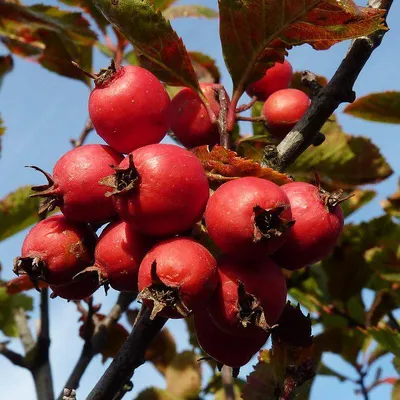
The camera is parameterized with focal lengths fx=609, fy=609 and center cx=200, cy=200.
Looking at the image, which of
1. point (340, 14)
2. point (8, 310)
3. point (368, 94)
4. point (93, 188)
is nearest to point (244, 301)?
point (93, 188)

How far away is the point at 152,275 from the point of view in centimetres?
140

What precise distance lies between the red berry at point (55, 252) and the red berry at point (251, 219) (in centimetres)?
41

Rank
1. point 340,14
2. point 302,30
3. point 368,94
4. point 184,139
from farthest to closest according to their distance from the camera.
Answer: point 368,94
point 184,139
point 302,30
point 340,14

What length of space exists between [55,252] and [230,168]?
0.51m

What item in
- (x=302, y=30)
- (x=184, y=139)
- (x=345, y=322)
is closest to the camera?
(x=302, y=30)

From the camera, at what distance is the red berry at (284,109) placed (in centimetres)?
217

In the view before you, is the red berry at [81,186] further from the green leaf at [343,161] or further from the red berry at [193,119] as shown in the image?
the green leaf at [343,161]

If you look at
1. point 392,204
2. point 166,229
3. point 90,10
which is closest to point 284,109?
point 166,229

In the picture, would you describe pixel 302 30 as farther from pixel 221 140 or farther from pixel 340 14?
pixel 221 140

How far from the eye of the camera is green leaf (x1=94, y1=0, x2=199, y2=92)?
1761 millimetres

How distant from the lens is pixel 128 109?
1682 mm

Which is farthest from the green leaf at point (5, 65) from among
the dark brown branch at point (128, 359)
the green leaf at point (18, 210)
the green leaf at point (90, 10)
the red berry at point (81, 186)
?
the dark brown branch at point (128, 359)

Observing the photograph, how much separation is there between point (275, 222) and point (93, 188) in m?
0.49

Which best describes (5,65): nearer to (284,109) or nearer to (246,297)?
(284,109)
